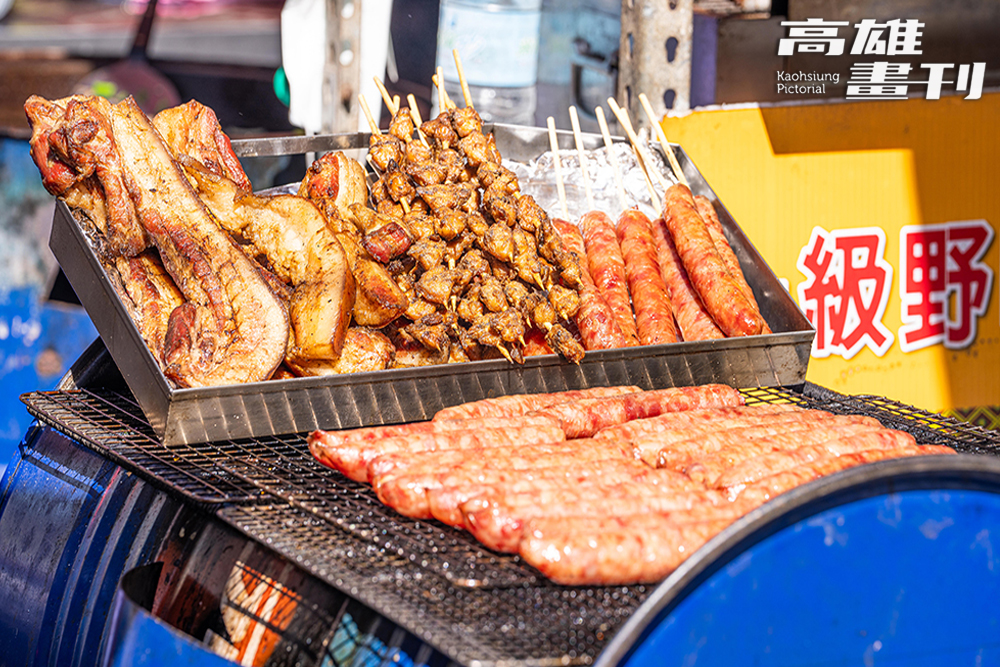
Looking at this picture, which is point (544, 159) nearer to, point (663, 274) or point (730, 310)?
point (663, 274)

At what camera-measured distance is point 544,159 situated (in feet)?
16.8

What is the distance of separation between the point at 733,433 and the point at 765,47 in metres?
3.88

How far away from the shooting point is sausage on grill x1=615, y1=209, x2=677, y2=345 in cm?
398

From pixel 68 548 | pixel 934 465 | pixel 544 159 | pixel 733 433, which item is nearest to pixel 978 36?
pixel 544 159

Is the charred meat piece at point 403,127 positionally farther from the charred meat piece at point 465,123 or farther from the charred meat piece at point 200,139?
the charred meat piece at point 200,139

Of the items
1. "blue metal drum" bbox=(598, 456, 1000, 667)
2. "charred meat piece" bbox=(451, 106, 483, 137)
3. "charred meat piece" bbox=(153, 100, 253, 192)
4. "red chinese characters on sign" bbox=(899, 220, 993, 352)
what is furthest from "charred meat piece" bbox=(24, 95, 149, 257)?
"red chinese characters on sign" bbox=(899, 220, 993, 352)

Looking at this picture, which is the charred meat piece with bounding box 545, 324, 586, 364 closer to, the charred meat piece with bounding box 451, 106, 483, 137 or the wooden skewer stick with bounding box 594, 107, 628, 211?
the charred meat piece with bounding box 451, 106, 483, 137

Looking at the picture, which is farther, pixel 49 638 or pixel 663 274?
pixel 663 274

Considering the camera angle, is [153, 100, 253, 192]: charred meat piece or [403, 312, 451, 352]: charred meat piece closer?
[403, 312, 451, 352]: charred meat piece

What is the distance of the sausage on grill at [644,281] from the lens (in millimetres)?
3984

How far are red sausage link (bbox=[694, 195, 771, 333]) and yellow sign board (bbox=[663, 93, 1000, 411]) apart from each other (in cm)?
123

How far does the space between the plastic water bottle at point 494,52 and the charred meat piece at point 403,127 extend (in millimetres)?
1976

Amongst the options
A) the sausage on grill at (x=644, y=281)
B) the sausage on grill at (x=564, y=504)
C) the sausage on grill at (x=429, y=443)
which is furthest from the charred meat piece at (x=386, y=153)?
the sausage on grill at (x=564, y=504)

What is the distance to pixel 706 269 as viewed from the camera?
415 cm
